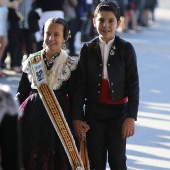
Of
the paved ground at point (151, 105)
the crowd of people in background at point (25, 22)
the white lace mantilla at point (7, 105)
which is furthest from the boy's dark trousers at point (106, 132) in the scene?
the crowd of people in background at point (25, 22)

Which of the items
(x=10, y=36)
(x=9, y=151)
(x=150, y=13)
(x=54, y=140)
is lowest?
(x=150, y=13)

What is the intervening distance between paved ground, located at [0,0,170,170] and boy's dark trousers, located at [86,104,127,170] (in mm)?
633

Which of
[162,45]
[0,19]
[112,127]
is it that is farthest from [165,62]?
[112,127]

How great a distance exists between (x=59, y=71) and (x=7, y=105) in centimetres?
162

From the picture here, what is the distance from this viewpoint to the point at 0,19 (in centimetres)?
1030

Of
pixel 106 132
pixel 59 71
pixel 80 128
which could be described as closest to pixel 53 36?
pixel 59 71

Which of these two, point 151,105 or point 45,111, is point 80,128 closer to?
point 45,111

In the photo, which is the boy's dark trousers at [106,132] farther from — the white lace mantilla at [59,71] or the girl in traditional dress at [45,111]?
the white lace mantilla at [59,71]

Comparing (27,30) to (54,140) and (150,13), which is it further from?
(150,13)

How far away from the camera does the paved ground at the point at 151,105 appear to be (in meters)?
6.66

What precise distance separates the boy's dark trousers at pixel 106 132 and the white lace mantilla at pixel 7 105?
5.57 ft

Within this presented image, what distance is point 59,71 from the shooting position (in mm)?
4719

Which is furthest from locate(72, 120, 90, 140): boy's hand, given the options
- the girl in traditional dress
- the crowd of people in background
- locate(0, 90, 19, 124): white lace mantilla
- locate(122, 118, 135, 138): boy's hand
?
the crowd of people in background

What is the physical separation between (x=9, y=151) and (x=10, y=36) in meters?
7.84
